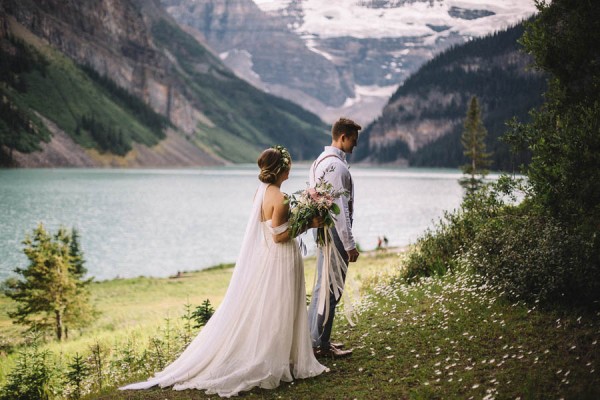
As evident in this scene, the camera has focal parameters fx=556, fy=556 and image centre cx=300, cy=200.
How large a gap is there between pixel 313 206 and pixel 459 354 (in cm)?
313

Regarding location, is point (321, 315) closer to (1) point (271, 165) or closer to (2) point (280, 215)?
(2) point (280, 215)

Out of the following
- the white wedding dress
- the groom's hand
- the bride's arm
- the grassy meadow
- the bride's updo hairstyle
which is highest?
the bride's updo hairstyle

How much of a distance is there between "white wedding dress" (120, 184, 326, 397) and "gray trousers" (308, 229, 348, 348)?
0.59 meters

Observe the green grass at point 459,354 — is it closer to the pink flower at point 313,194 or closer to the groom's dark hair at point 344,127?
the pink flower at point 313,194

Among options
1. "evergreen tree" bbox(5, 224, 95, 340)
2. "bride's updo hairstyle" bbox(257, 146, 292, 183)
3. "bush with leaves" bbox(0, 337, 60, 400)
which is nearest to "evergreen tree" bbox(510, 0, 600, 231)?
"bride's updo hairstyle" bbox(257, 146, 292, 183)

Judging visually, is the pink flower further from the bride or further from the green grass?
the green grass

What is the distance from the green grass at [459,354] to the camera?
6.89 metres

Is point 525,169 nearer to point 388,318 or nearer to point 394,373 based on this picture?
point 388,318

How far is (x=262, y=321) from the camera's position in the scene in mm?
8227

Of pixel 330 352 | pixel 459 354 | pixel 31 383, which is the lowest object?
pixel 31 383

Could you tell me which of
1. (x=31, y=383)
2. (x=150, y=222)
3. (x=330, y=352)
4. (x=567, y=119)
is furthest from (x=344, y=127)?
(x=150, y=222)

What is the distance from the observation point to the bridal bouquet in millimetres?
8250

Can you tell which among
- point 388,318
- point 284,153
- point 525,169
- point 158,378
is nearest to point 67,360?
point 158,378

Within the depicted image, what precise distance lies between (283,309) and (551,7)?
8.40 m
